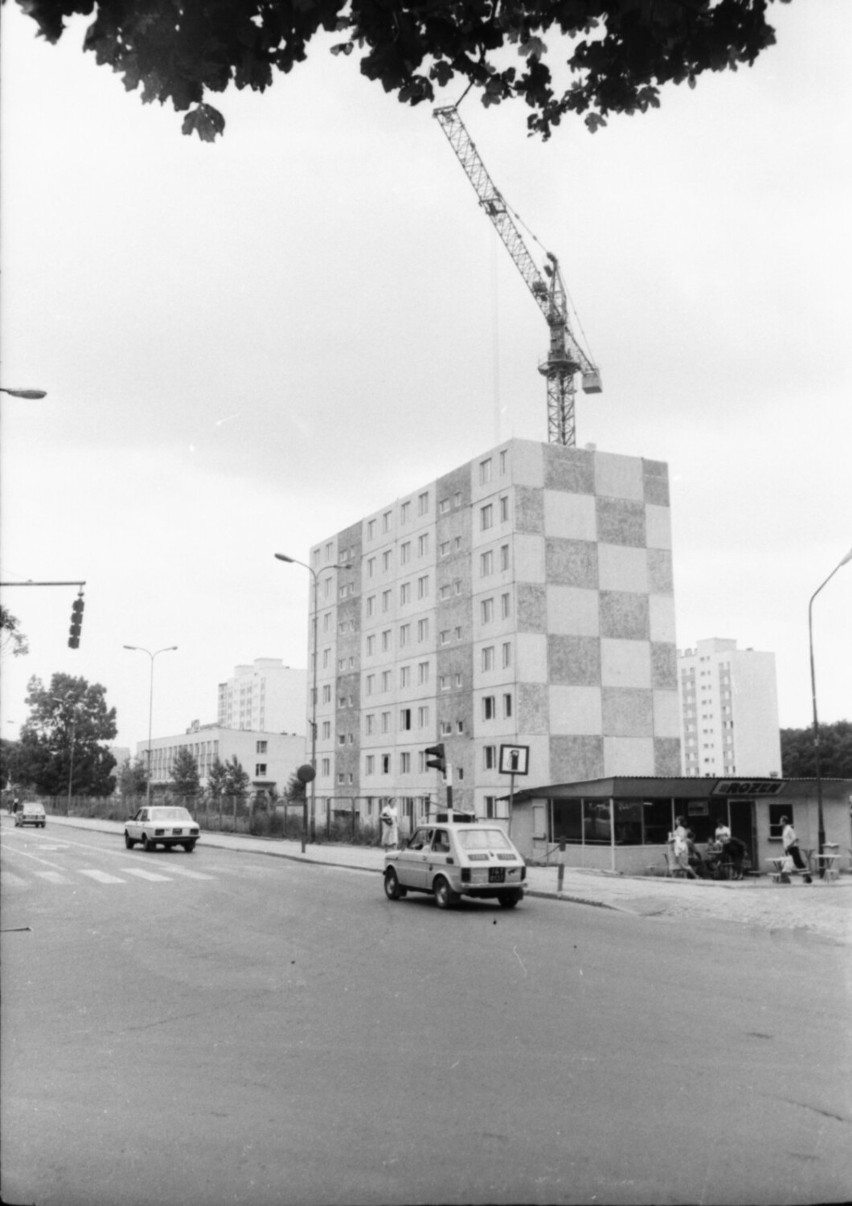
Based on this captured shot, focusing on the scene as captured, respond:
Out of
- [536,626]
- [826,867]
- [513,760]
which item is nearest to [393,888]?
[513,760]

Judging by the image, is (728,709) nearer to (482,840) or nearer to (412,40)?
(482,840)

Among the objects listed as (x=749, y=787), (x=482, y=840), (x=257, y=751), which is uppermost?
(x=257, y=751)

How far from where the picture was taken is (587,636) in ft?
179

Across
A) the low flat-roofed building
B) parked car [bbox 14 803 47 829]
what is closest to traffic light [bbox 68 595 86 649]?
the low flat-roofed building

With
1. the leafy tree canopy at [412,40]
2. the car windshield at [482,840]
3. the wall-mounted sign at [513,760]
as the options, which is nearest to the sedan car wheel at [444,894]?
the car windshield at [482,840]

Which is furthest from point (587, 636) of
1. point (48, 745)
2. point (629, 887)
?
point (48, 745)

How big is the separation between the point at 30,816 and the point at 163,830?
30.0m

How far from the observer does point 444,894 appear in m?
17.7

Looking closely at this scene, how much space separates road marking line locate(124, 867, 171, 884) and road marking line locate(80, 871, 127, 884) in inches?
22.3

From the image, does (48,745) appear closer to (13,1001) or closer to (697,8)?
(13,1001)

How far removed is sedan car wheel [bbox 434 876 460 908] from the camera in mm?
17641

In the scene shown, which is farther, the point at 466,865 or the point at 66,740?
the point at 66,740

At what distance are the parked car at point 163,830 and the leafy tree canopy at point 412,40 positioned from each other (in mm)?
31379

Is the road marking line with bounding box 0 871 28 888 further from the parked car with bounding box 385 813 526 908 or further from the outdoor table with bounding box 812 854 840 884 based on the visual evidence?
the outdoor table with bounding box 812 854 840 884
